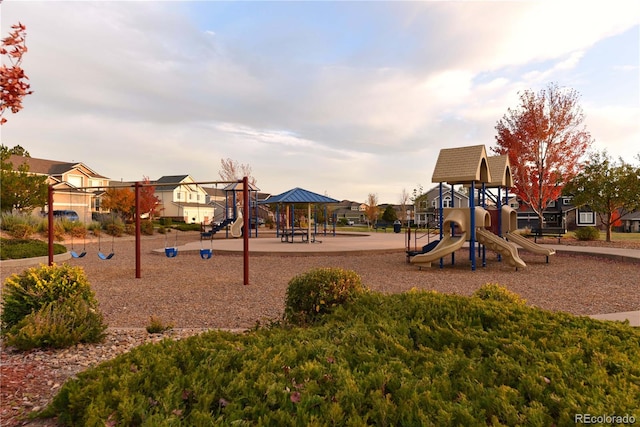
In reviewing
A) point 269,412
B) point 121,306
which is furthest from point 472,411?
point 121,306

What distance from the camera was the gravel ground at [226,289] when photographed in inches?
169

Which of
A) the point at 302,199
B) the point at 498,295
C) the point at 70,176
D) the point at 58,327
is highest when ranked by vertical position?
the point at 70,176

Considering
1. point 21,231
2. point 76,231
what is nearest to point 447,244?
point 21,231

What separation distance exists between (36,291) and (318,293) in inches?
161

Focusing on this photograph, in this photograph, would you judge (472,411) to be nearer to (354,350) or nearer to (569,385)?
(569,385)

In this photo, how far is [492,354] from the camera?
3.53 meters

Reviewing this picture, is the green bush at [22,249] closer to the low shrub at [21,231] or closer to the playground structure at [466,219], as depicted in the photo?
the low shrub at [21,231]

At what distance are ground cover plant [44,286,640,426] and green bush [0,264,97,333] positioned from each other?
2.69 meters

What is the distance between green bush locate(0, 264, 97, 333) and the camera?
5336 millimetres

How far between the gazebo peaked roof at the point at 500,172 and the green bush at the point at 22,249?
63.7 feet

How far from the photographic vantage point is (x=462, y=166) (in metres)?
13.4

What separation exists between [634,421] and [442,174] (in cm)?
1182

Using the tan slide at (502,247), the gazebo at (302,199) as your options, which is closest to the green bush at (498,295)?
the tan slide at (502,247)

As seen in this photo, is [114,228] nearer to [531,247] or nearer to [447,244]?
[447,244]
